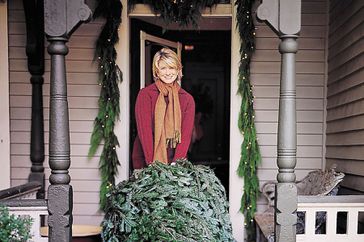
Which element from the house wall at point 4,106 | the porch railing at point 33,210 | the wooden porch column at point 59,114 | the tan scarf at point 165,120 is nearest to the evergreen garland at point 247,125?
the tan scarf at point 165,120

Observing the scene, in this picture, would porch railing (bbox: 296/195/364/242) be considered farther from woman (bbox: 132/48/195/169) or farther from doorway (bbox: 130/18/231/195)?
doorway (bbox: 130/18/231/195)

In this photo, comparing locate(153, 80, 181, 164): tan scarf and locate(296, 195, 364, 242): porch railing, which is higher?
locate(153, 80, 181, 164): tan scarf

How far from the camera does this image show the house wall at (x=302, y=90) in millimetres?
4090

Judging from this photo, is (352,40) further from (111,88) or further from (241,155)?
(111,88)

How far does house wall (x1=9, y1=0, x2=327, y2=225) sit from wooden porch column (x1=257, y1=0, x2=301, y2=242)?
135cm

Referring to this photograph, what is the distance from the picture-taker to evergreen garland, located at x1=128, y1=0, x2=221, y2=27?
3.90 m

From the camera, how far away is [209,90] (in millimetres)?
5402

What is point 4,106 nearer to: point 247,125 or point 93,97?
point 93,97

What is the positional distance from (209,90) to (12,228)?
3.36 meters

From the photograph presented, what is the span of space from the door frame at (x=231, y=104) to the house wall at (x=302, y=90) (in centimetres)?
24

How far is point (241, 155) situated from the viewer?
13.0ft

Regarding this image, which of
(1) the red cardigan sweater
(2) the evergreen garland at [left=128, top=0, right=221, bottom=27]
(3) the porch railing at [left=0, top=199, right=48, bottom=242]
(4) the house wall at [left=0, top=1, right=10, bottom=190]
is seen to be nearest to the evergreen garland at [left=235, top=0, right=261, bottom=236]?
(2) the evergreen garland at [left=128, top=0, right=221, bottom=27]

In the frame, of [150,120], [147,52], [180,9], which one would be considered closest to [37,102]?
[147,52]

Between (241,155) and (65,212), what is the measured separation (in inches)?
74.6
